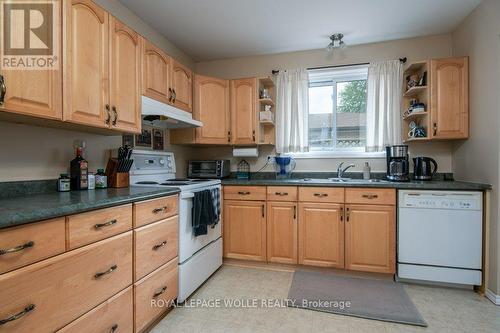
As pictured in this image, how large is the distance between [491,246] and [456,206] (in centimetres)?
38

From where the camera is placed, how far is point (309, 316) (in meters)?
1.90

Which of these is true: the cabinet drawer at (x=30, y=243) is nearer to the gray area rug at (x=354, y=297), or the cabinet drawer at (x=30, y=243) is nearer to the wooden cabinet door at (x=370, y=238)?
the gray area rug at (x=354, y=297)

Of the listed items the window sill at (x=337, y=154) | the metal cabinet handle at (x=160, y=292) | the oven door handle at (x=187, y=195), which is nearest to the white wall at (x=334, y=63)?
the window sill at (x=337, y=154)

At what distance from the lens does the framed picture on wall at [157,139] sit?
2.76m

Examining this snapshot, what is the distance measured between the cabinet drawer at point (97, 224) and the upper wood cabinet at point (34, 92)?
593mm

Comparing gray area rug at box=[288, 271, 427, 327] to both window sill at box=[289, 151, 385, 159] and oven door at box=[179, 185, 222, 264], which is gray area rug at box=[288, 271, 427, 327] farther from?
window sill at box=[289, 151, 385, 159]

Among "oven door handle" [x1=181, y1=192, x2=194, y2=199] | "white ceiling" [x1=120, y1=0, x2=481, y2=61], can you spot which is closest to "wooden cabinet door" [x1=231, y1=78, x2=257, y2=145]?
"white ceiling" [x1=120, y1=0, x2=481, y2=61]

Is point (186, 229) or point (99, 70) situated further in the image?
point (186, 229)

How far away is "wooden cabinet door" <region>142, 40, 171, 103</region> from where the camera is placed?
2158mm

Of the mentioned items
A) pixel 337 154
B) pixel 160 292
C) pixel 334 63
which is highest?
pixel 334 63

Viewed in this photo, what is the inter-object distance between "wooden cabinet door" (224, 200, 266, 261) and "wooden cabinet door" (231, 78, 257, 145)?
0.80m

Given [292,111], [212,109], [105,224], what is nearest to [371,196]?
[292,111]

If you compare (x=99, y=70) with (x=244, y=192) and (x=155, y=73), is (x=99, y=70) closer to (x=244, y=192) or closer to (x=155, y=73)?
(x=155, y=73)

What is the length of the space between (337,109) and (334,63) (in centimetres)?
55
